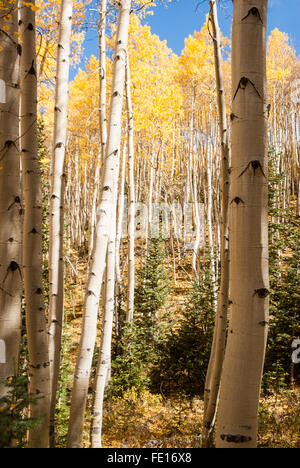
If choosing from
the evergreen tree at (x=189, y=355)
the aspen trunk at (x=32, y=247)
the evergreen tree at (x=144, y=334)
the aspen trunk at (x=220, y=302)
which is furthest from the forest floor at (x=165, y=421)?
the aspen trunk at (x=32, y=247)

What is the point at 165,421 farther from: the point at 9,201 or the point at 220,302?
the point at 9,201

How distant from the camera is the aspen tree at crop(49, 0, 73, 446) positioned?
2812 mm

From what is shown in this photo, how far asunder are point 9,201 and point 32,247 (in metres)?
0.41

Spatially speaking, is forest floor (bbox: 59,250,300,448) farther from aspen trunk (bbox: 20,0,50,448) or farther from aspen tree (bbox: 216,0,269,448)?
aspen tree (bbox: 216,0,269,448)

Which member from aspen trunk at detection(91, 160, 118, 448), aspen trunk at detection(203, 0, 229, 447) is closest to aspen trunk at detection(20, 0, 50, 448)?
aspen trunk at detection(91, 160, 118, 448)

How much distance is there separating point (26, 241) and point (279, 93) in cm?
1885

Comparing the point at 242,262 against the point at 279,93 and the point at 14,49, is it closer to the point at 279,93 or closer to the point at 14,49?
the point at 14,49

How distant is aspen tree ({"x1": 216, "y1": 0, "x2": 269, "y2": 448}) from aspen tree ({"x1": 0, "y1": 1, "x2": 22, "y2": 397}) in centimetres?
139

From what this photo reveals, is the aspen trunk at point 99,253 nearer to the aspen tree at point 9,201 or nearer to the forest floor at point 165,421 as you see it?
the aspen tree at point 9,201

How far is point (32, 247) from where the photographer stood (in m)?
2.24

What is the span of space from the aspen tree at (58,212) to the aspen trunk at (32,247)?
23.8 inches

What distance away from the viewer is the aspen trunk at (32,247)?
213 centimetres

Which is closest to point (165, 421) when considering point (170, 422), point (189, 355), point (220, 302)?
point (170, 422)
